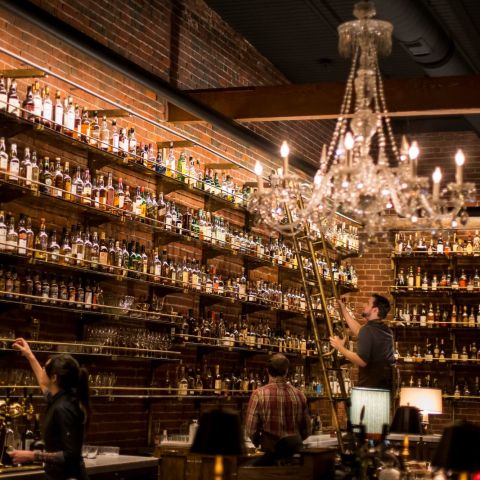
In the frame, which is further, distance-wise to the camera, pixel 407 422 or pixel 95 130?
pixel 95 130

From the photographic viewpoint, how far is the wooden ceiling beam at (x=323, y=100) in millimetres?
8094

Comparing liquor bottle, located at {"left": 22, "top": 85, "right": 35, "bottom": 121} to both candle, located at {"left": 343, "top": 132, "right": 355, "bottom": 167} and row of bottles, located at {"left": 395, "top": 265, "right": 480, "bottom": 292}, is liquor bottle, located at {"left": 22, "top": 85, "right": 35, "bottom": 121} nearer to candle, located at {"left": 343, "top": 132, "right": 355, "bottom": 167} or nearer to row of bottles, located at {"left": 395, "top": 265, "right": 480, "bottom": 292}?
candle, located at {"left": 343, "top": 132, "right": 355, "bottom": 167}

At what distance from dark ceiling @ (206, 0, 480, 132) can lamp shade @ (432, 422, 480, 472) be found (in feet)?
16.3

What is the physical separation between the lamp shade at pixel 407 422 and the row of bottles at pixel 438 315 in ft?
21.7

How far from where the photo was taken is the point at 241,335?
9.57 metres

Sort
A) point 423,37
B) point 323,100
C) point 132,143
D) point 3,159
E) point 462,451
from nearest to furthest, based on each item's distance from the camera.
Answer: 1. point 462,451
2. point 3,159
3. point 132,143
4. point 323,100
5. point 423,37

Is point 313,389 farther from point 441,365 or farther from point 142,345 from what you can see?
point 142,345

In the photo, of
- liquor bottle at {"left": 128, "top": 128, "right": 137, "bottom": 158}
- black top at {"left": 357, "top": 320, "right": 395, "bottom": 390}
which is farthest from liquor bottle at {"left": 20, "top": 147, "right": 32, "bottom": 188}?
black top at {"left": 357, "top": 320, "right": 395, "bottom": 390}

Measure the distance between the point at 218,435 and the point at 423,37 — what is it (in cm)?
604

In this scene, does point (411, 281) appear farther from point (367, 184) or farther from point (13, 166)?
point (367, 184)

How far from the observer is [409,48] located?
362 inches

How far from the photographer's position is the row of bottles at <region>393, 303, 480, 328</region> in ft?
40.0

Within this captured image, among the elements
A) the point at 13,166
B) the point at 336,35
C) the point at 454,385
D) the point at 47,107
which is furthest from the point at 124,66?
the point at 454,385

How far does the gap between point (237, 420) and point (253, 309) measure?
6271 mm
